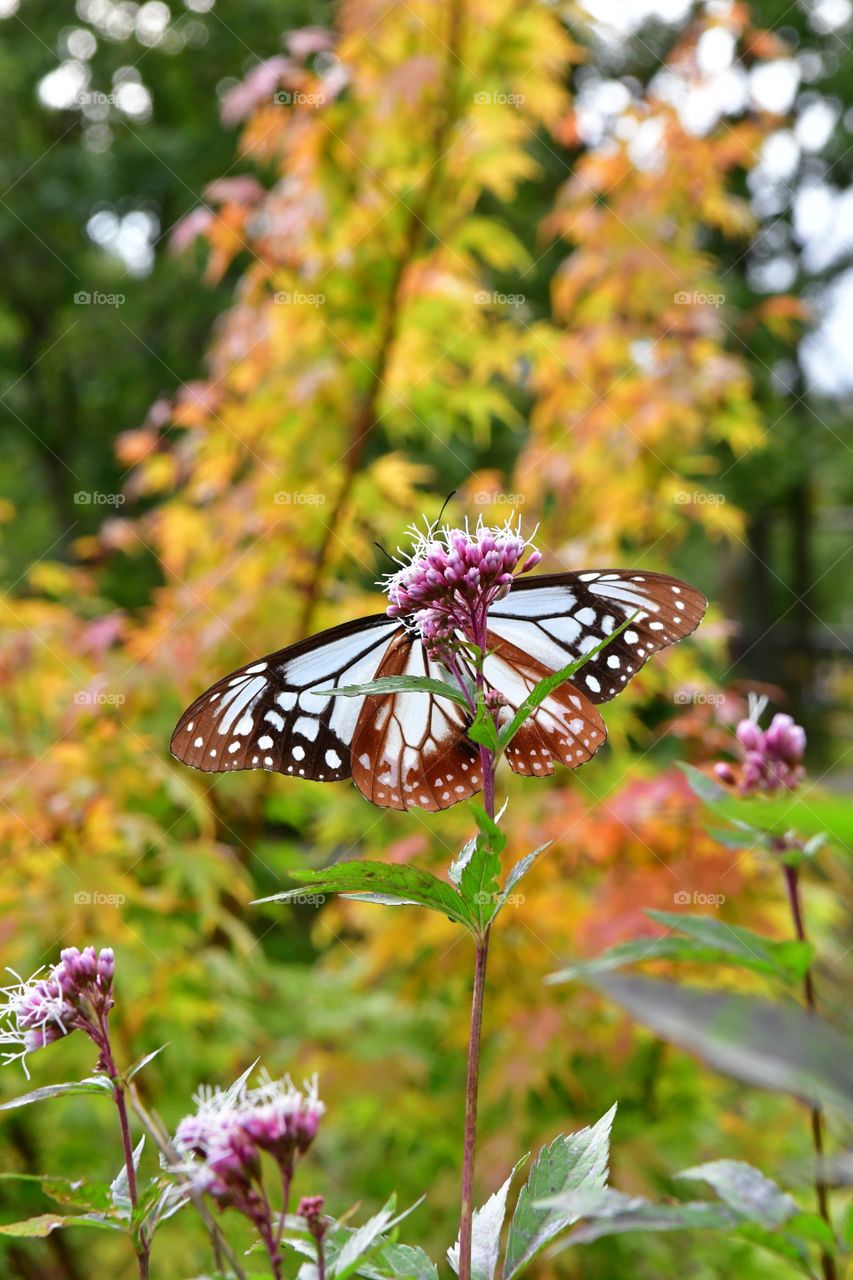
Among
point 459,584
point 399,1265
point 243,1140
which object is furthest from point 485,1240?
point 459,584

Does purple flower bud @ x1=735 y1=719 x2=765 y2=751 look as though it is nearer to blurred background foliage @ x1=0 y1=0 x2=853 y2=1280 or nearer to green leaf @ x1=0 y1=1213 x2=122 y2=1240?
green leaf @ x1=0 y1=1213 x2=122 y2=1240

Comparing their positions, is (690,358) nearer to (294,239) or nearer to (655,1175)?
(294,239)

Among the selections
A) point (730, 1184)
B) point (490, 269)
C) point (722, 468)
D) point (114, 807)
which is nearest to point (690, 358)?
point (114, 807)

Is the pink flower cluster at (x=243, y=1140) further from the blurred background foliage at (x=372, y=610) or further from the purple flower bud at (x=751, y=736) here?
the blurred background foliage at (x=372, y=610)

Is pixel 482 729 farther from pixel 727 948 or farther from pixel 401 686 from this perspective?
pixel 727 948

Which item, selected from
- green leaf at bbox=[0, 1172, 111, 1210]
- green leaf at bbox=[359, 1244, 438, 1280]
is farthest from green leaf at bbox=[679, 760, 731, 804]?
green leaf at bbox=[0, 1172, 111, 1210]

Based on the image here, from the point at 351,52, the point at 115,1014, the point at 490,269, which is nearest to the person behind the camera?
the point at 115,1014
